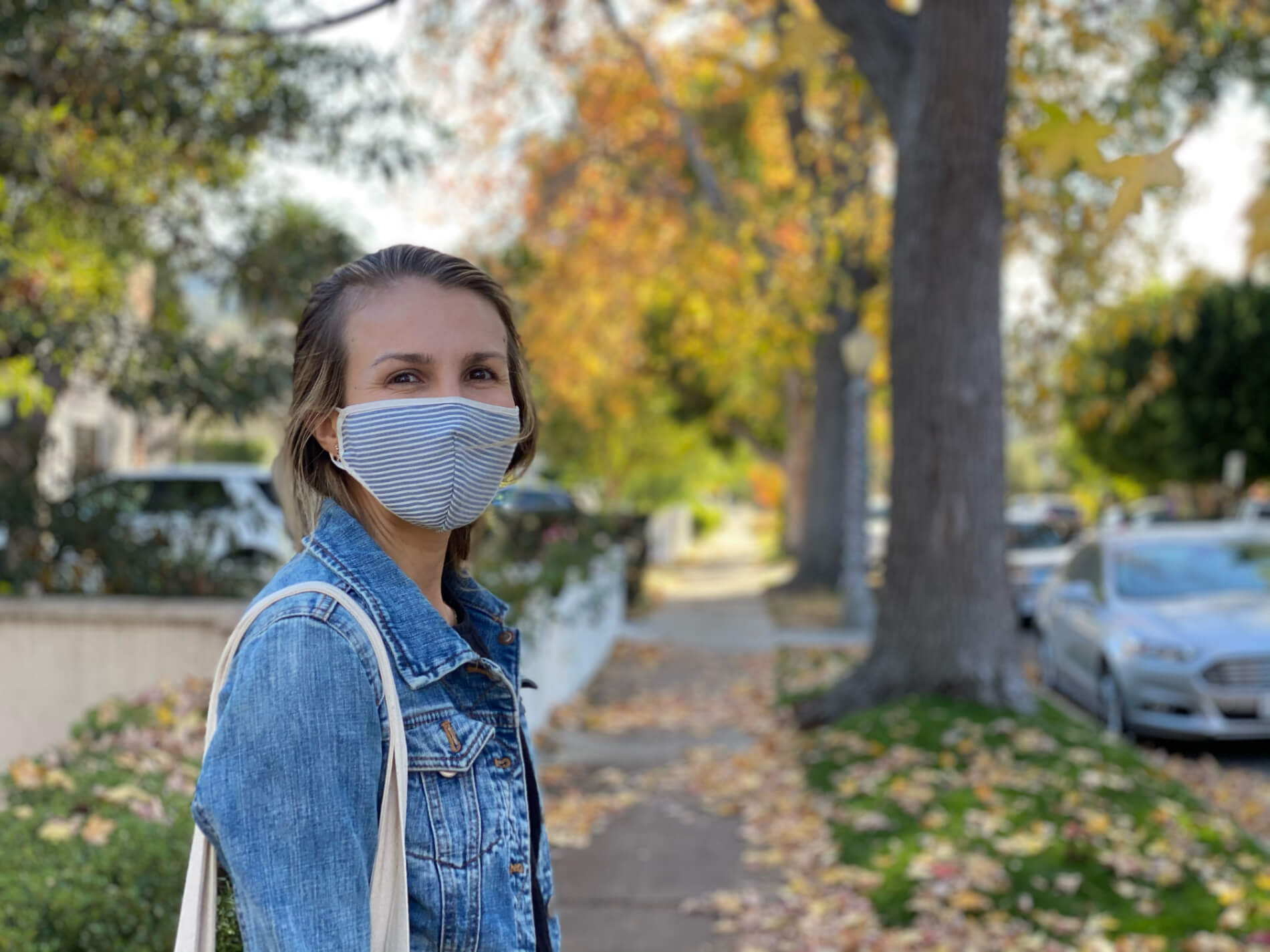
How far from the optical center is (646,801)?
7.33m

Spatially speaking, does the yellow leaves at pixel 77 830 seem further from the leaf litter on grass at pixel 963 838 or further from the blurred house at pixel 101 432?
the blurred house at pixel 101 432

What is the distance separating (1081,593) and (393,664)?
9.31 m

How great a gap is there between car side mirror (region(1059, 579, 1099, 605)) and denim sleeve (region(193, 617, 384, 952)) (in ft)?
30.4

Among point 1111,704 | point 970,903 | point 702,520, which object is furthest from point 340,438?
point 702,520

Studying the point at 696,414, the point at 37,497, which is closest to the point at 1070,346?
the point at 37,497

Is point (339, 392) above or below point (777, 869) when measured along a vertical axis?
above

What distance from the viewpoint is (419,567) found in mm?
1831

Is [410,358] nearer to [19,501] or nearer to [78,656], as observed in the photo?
[78,656]

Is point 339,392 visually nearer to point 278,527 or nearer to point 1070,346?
point 278,527

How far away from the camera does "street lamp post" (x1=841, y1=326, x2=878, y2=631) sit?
16906 mm

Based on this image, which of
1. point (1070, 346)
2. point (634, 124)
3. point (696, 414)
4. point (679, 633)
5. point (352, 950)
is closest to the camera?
point (352, 950)

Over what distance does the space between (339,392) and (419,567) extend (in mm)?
269

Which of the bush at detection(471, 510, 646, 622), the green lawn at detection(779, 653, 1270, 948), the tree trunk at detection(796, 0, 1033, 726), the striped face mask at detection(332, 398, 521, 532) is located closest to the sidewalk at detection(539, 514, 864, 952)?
the green lawn at detection(779, 653, 1270, 948)

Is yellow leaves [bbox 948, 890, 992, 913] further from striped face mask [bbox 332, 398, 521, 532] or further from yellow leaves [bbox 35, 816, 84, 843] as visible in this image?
striped face mask [bbox 332, 398, 521, 532]
